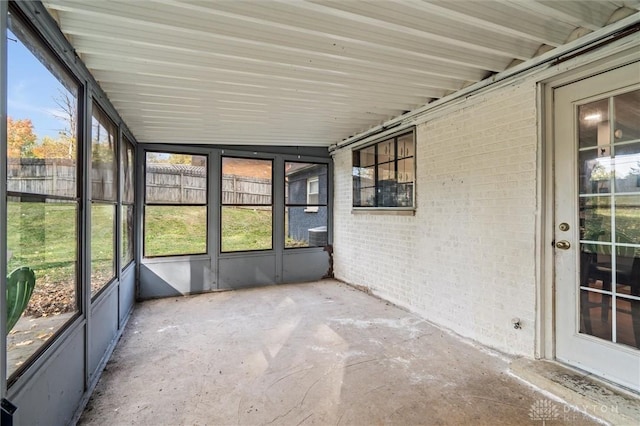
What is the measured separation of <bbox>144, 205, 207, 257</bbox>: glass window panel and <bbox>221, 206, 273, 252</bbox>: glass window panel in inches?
14.4

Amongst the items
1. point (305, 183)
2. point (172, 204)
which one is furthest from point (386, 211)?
point (172, 204)

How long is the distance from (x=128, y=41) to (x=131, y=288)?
3.49 metres

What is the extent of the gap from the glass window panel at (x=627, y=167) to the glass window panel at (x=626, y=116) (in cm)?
7

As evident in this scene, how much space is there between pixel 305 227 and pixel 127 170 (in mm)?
3153

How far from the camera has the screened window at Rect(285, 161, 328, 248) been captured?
592cm

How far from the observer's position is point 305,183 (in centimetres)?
612

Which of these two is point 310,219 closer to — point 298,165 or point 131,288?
point 298,165

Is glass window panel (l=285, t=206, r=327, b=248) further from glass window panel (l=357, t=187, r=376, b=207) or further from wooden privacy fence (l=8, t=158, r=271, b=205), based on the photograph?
glass window panel (l=357, t=187, r=376, b=207)

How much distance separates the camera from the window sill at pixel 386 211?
166 inches

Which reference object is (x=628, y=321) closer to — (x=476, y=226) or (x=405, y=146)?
(x=476, y=226)

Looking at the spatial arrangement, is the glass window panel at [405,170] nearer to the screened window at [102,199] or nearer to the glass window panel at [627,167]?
the glass window panel at [627,167]

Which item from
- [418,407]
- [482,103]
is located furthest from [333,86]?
[418,407]

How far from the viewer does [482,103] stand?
3164mm

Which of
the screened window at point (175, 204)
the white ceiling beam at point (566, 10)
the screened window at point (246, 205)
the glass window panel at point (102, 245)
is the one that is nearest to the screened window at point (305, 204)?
the screened window at point (246, 205)
